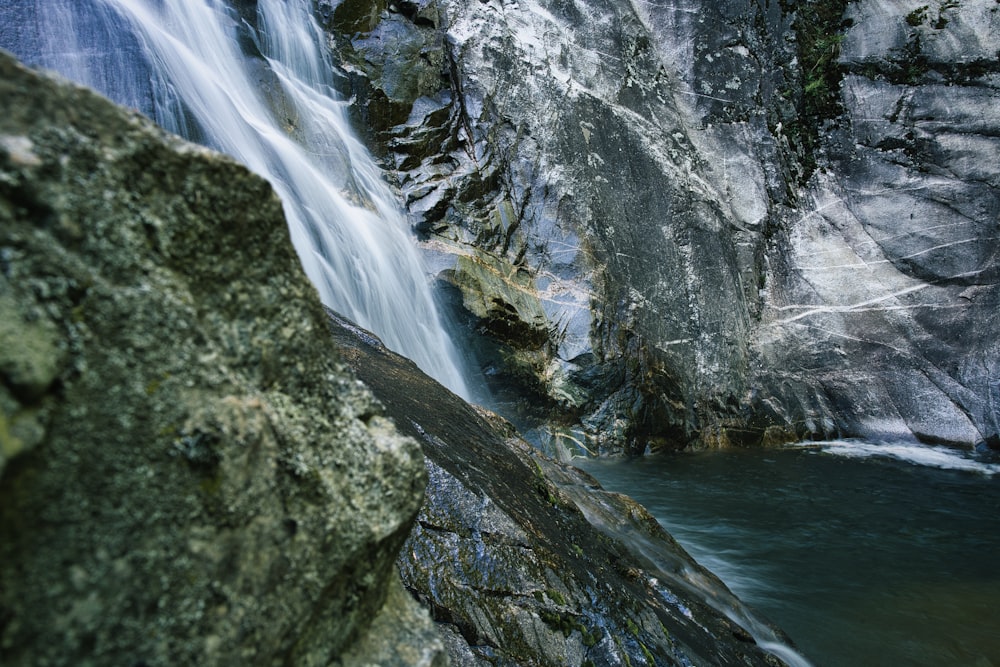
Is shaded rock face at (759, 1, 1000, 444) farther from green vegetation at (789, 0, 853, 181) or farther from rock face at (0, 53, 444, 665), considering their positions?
rock face at (0, 53, 444, 665)

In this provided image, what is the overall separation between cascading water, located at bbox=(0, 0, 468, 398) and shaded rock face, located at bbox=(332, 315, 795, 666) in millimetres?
4008

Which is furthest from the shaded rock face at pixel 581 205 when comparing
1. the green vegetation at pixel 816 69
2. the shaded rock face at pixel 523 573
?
the shaded rock face at pixel 523 573

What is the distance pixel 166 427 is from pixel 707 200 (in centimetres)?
1236

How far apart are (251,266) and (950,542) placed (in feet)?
30.2

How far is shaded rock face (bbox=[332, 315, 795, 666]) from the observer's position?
2352 millimetres

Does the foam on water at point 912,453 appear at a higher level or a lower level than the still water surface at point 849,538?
higher

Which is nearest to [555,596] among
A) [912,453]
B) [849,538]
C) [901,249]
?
[849,538]

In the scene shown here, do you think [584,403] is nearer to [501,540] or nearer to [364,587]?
[501,540]

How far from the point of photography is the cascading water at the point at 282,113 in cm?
662

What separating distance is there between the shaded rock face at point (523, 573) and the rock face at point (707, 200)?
549cm

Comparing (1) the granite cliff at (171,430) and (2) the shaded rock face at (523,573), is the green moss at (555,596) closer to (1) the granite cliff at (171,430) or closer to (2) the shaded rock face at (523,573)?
(2) the shaded rock face at (523,573)

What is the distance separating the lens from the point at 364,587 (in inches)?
46.2

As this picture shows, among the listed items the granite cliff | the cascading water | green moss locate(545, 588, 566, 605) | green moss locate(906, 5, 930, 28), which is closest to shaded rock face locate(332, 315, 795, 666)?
green moss locate(545, 588, 566, 605)

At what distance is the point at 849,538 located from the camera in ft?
23.8
